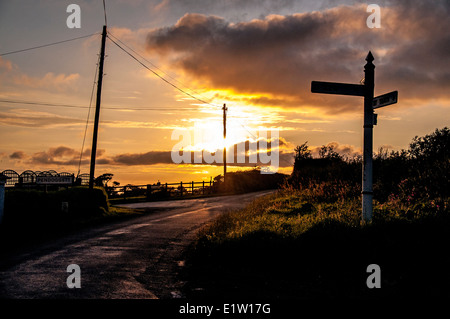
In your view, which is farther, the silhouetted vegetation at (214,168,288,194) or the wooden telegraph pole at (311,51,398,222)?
the silhouetted vegetation at (214,168,288,194)

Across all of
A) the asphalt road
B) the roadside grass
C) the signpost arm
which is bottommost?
the asphalt road

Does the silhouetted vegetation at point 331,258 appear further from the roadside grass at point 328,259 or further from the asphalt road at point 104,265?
the asphalt road at point 104,265

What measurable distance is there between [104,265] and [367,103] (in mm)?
7635

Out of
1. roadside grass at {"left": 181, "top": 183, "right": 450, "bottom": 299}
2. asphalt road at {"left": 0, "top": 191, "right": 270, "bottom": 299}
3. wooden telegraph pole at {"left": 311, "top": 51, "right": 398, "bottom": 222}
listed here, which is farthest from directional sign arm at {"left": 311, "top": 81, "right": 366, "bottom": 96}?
asphalt road at {"left": 0, "top": 191, "right": 270, "bottom": 299}

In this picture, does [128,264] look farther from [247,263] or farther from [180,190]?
[180,190]

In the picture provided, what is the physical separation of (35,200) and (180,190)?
24.7 meters

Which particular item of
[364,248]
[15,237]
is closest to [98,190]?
[15,237]

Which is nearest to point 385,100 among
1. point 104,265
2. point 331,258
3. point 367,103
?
point 367,103

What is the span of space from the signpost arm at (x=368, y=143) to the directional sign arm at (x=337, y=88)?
229 mm

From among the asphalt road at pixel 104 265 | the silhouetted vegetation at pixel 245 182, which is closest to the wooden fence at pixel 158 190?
the silhouetted vegetation at pixel 245 182

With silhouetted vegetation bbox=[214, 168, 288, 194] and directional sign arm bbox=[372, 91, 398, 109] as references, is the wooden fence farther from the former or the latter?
directional sign arm bbox=[372, 91, 398, 109]

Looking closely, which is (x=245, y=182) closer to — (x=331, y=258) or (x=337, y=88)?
(x=337, y=88)

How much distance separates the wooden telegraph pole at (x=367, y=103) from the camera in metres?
10.6

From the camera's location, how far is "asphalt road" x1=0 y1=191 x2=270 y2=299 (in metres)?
7.54
